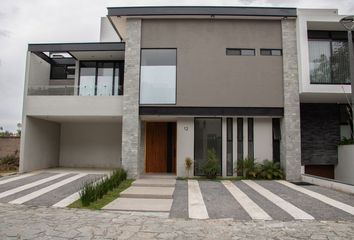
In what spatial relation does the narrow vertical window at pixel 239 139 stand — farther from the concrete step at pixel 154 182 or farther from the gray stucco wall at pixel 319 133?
the gray stucco wall at pixel 319 133

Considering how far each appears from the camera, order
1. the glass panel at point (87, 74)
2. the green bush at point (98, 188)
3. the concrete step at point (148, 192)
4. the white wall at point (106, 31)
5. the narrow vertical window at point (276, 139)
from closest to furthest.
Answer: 1. the green bush at point (98, 188)
2. the concrete step at point (148, 192)
3. the narrow vertical window at point (276, 139)
4. the glass panel at point (87, 74)
5. the white wall at point (106, 31)

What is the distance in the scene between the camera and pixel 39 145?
14336 millimetres

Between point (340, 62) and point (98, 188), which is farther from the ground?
point (340, 62)

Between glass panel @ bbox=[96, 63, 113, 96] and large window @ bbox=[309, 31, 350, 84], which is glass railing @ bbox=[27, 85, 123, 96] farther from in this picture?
large window @ bbox=[309, 31, 350, 84]

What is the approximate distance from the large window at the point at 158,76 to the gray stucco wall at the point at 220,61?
0.27 m

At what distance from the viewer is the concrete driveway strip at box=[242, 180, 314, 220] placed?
657 cm

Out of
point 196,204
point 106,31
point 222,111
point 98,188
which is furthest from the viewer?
point 106,31

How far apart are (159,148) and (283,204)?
25.0ft

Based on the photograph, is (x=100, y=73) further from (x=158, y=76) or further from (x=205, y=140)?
(x=205, y=140)

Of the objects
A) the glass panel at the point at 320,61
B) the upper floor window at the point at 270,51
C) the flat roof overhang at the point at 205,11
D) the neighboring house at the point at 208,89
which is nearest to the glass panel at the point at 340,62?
the glass panel at the point at 320,61

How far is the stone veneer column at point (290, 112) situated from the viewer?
39.7 feet

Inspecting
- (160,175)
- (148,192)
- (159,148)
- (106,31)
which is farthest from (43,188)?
(106,31)

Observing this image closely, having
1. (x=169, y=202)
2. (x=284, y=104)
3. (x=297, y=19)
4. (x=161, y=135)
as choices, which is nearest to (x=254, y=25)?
(x=297, y=19)

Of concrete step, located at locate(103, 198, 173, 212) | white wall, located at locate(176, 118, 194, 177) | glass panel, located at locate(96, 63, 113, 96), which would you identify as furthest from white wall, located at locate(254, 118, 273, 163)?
glass panel, located at locate(96, 63, 113, 96)
